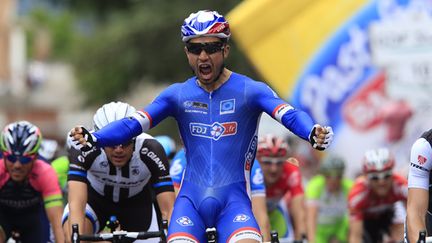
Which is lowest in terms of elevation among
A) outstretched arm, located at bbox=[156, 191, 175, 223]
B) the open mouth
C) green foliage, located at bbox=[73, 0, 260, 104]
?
outstretched arm, located at bbox=[156, 191, 175, 223]

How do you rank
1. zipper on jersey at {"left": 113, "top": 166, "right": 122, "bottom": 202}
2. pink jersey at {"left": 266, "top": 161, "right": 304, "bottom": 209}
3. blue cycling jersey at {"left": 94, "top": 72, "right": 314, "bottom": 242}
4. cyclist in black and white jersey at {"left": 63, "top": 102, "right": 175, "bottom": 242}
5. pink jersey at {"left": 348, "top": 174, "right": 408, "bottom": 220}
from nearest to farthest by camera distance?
1. blue cycling jersey at {"left": 94, "top": 72, "right": 314, "bottom": 242}
2. cyclist in black and white jersey at {"left": 63, "top": 102, "right": 175, "bottom": 242}
3. zipper on jersey at {"left": 113, "top": 166, "right": 122, "bottom": 202}
4. pink jersey at {"left": 348, "top": 174, "right": 408, "bottom": 220}
5. pink jersey at {"left": 266, "top": 161, "right": 304, "bottom": 209}

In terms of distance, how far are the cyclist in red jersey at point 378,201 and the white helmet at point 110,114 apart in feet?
14.9

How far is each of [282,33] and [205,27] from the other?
15214 mm

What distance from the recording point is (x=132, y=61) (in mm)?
36094

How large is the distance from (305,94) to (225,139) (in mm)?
14487

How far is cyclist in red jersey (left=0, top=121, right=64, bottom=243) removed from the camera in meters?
11.3

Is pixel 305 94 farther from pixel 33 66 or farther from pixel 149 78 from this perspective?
pixel 33 66

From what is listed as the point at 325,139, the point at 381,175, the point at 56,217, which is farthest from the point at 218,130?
the point at 381,175

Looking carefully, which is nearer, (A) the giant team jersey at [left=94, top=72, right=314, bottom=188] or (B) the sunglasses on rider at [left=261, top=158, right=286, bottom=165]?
(A) the giant team jersey at [left=94, top=72, right=314, bottom=188]

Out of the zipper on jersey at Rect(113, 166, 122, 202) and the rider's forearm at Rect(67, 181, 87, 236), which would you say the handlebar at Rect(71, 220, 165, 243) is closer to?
the rider's forearm at Rect(67, 181, 87, 236)

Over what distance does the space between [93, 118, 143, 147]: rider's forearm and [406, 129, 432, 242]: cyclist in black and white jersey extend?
206 centimetres

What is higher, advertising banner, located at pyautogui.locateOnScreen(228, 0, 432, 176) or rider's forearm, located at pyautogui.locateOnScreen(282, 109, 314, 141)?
advertising banner, located at pyautogui.locateOnScreen(228, 0, 432, 176)

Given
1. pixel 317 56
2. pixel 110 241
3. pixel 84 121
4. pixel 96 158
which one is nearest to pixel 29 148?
pixel 96 158

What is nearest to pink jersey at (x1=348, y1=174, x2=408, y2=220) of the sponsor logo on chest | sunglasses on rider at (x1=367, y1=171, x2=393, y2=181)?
sunglasses on rider at (x1=367, y1=171, x2=393, y2=181)
